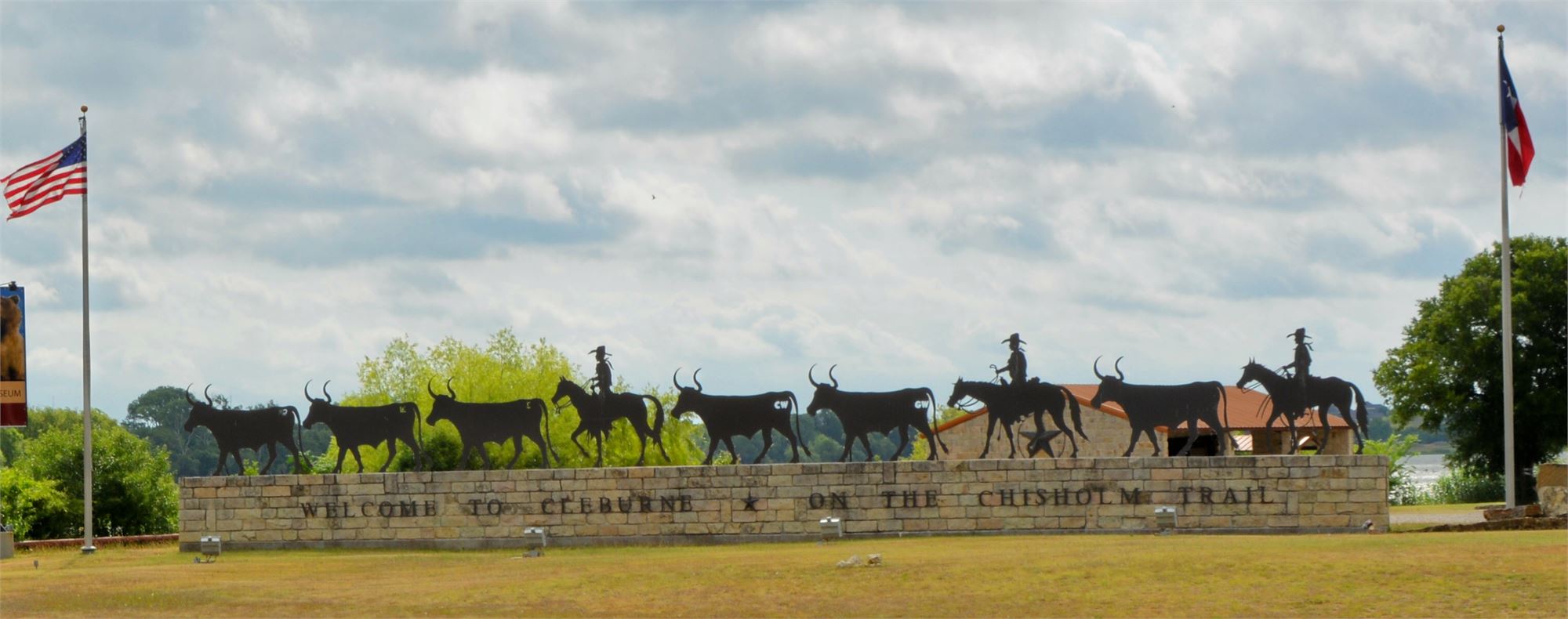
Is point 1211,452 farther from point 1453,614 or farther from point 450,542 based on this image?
point 1453,614

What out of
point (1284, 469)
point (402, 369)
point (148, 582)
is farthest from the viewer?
point (402, 369)

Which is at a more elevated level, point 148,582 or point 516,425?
point 516,425

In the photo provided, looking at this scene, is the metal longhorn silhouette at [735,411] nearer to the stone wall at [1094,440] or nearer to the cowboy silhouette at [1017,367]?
the cowboy silhouette at [1017,367]

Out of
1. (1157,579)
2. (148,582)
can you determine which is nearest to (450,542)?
(148,582)

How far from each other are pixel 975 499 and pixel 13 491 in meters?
24.9

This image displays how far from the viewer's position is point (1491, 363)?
46.8 metres

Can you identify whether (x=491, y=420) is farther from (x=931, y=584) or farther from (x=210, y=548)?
(x=931, y=584)

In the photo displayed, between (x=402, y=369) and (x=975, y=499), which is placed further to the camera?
(x=402, y=369)

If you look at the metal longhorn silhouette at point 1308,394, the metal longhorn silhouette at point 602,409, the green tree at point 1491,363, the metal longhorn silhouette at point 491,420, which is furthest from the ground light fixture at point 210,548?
the green tree at point 1491,363

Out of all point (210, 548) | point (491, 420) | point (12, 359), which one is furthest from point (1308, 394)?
point (12, 359)

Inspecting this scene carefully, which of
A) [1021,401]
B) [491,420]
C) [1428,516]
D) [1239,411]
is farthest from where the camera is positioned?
[1239,411]

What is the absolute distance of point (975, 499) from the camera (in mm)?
27141

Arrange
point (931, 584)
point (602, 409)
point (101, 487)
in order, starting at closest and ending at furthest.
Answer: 1. point (931, 584)
2. point (602, 409)
3. point (101, 487)

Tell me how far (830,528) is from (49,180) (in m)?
14.9
